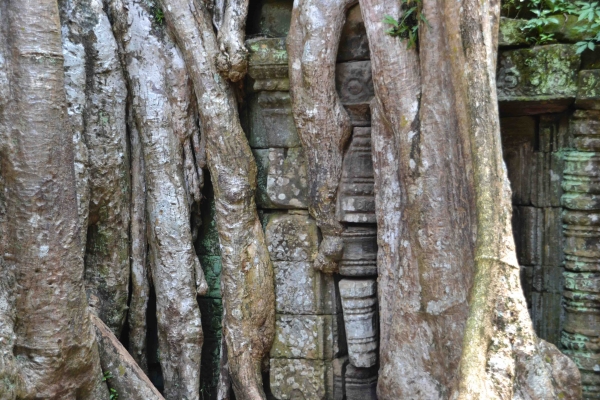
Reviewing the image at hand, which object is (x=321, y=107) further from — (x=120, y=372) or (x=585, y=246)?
(x=120, y=372)

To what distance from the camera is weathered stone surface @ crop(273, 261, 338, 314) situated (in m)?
4.03

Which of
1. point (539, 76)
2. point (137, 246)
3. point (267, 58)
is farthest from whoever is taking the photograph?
point (137, 246)

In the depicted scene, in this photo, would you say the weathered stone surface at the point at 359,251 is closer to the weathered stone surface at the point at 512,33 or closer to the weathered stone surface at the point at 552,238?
the weathered stone surface at the point at 552,238

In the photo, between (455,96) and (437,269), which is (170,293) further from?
(455,96)

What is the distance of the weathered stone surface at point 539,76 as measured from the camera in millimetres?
3633

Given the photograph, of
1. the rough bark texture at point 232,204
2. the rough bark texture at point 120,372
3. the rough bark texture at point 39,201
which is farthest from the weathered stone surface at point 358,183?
the rough bark texture at point 39,201

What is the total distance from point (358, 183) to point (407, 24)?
2.68 feet

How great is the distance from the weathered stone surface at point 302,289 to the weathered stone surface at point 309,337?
4 cm

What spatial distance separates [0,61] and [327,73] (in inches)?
58.9

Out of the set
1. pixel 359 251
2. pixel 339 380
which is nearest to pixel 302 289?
pixel 359 251

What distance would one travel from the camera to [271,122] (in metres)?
4.11

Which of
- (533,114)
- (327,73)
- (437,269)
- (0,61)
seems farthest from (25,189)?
(533,114)

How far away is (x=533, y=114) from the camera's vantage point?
395cm

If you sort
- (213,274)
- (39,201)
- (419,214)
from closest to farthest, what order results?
(39,201)
(419,214)
(213,274)
